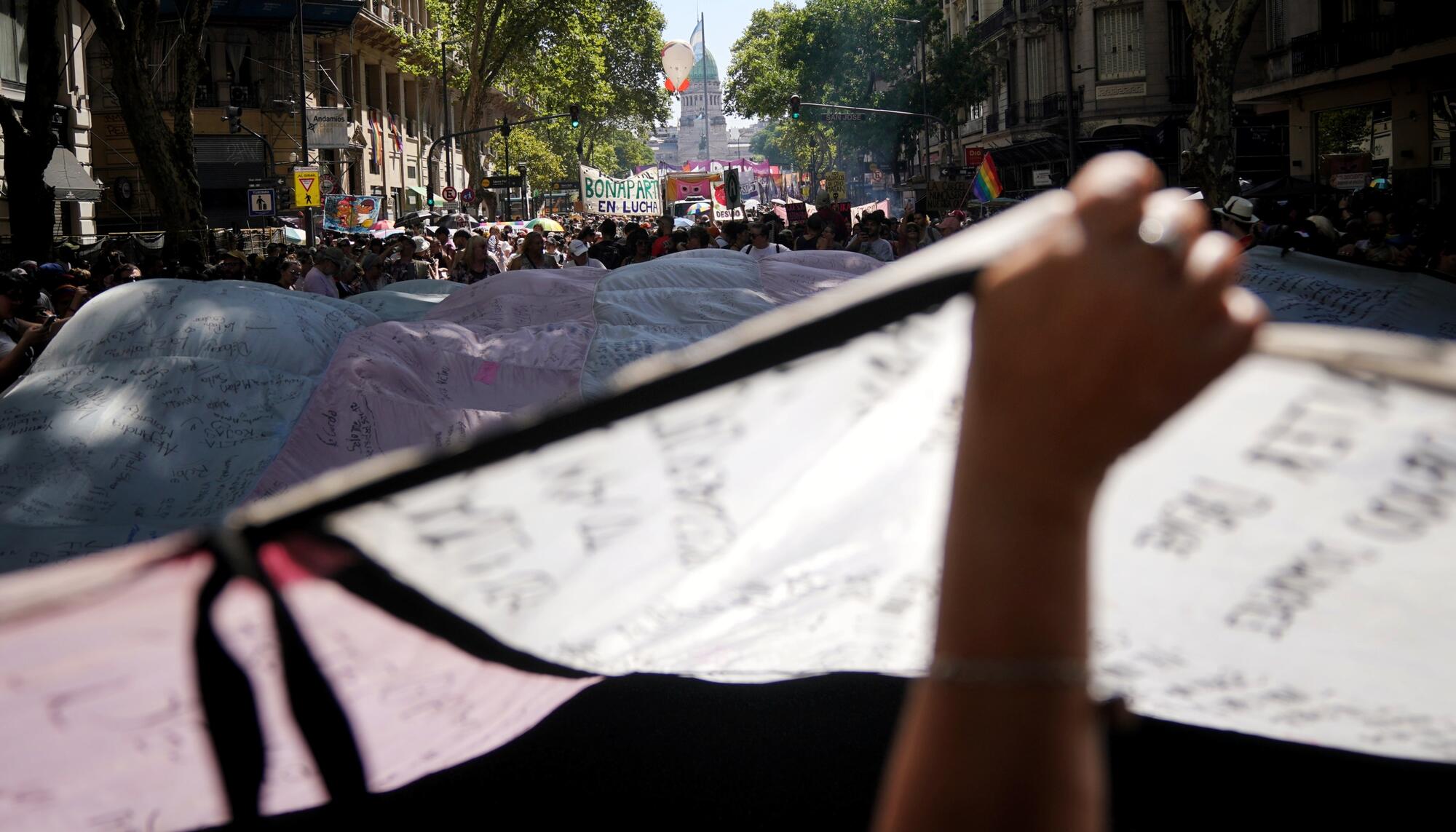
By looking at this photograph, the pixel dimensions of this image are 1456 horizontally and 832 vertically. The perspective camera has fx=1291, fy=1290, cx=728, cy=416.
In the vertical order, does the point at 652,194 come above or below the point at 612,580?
above

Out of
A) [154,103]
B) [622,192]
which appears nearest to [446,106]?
[622,192]

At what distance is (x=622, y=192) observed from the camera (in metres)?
53.6

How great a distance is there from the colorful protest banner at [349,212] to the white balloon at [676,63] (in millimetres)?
39096

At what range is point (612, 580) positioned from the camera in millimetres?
1659

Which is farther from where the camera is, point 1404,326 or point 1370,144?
point 1370,144

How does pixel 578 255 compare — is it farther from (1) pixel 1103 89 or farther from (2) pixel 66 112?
(1) pixel 1103 89

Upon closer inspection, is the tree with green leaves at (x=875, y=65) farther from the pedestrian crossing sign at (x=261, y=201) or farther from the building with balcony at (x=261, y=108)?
the pedestrian crossing sign at (x=261, y=201)

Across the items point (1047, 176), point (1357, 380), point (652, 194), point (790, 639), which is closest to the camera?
point (1357, 380)

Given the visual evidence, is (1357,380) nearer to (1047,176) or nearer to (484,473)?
(484,473)

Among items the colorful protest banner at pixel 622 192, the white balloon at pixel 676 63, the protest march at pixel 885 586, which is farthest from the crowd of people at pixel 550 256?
the white balloon at pixel 676 63

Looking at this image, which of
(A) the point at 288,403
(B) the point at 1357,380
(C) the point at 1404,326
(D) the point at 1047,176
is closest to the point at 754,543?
(B) the point at 1357,380

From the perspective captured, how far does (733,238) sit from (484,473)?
14.1 m

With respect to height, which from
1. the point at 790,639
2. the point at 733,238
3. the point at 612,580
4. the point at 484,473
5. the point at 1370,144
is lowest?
the point at 790,639

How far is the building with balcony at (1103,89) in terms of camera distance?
41.6 meters
